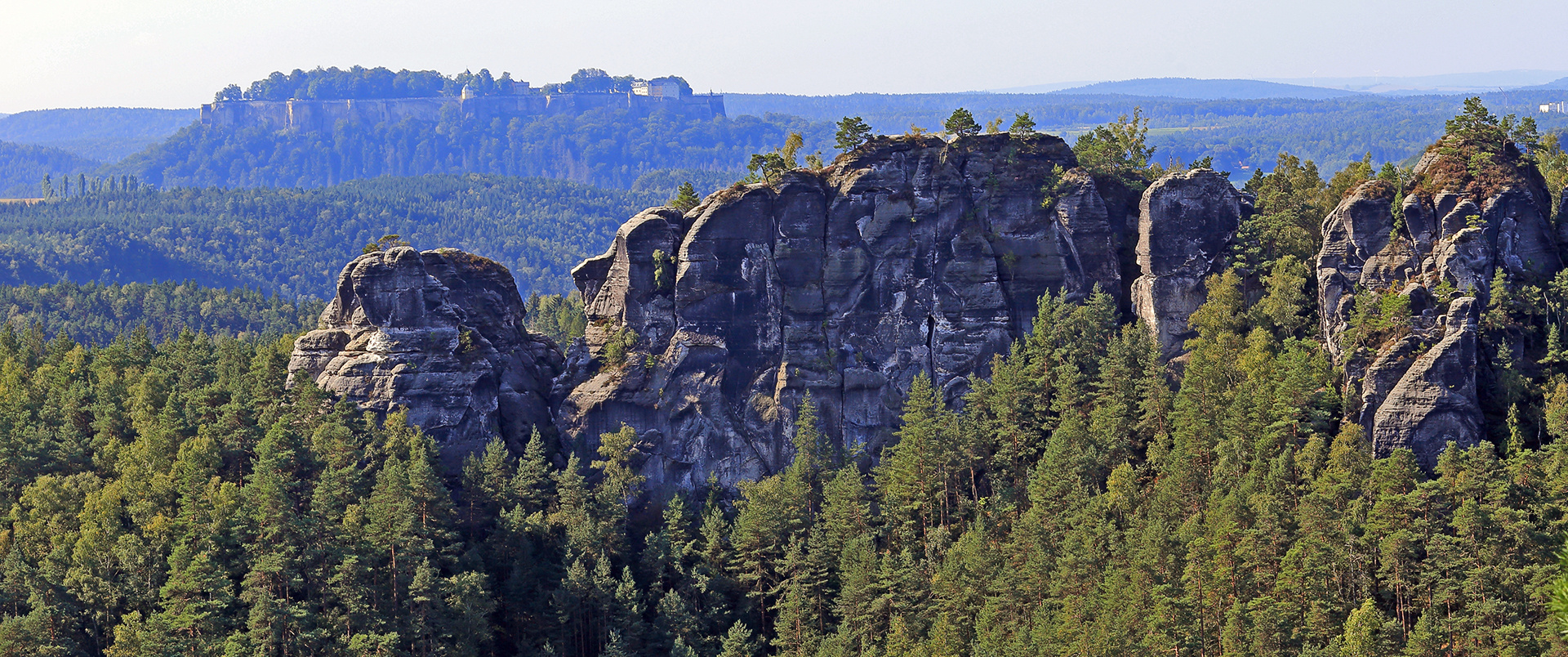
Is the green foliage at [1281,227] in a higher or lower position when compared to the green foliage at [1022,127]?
lower

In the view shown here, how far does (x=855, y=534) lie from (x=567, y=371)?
2259cm

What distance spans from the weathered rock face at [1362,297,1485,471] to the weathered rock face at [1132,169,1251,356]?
14.8 m

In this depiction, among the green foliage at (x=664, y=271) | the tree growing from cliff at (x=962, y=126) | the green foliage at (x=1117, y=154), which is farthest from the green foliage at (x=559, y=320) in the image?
the green foliage at (x=1117, y=154)

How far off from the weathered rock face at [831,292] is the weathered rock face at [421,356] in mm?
4469

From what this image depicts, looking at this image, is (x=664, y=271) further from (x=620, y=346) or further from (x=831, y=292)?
(x=831, y=292)

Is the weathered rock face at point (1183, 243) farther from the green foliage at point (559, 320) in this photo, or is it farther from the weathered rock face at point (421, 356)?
the green foliage at point (559, 320)

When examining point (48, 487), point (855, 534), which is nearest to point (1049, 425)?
point (855, 534)

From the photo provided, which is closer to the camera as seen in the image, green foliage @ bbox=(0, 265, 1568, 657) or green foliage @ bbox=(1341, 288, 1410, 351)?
green foliage @ bbox=(0, 265, 1568, 657)

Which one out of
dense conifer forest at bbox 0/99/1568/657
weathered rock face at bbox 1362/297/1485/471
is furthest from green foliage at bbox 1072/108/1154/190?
weathered rock face at bbox 1362/297/1485/471

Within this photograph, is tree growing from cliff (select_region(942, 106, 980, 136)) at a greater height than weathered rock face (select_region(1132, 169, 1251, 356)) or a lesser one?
greater

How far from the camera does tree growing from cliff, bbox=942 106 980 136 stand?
285 ft

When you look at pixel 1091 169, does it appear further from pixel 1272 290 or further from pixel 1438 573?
pixel 1438 573

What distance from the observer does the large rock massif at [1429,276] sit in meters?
67.4

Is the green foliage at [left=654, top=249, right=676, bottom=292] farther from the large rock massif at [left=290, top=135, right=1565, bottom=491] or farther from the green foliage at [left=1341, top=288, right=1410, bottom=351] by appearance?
the green foliage at [left=1341, top=288, right=1410, bottom=351]
